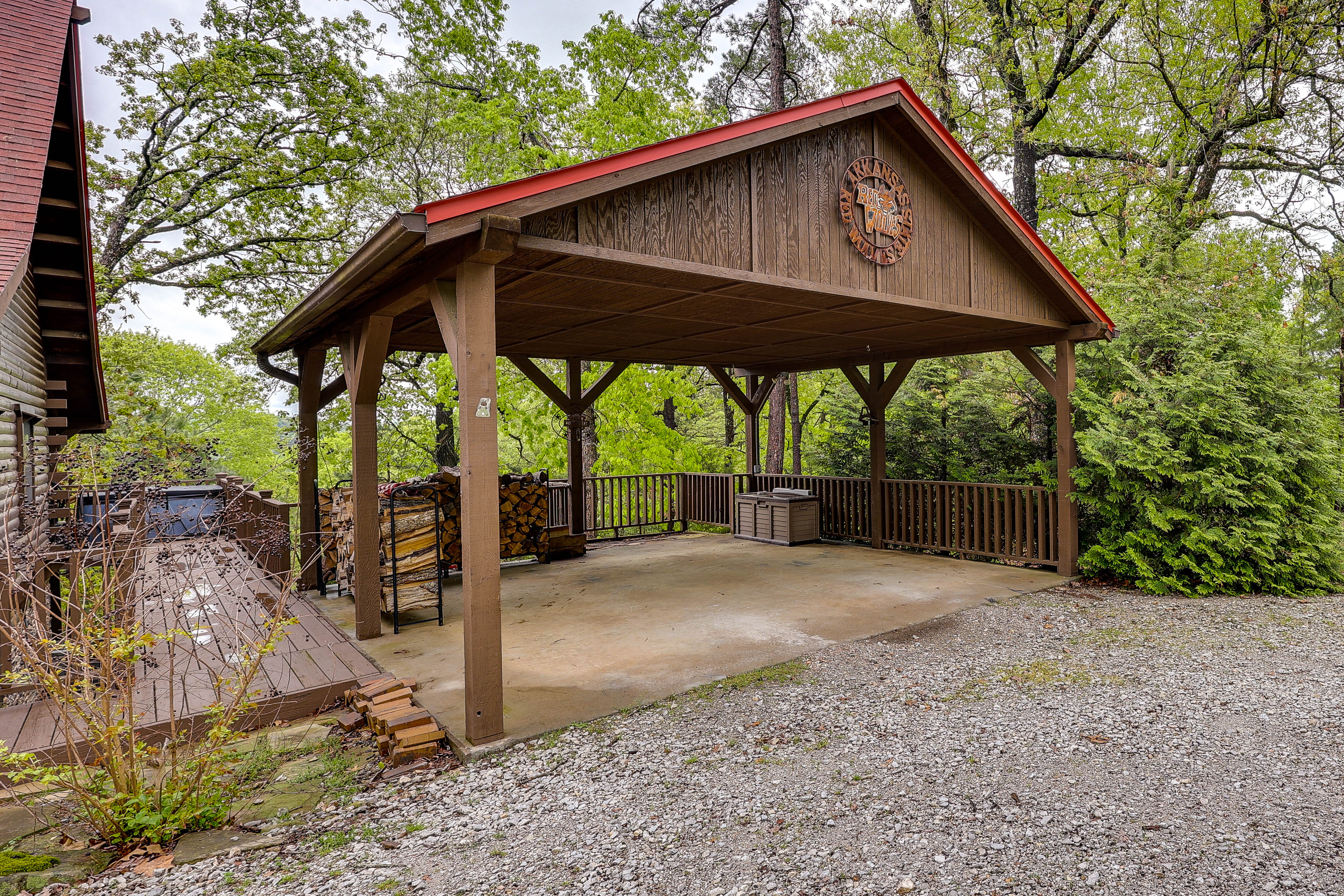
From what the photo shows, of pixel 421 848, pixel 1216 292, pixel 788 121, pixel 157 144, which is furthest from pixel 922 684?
pixel 157 144

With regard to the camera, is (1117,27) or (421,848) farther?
(1117,27)

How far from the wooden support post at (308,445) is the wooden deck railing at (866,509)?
11.9ft

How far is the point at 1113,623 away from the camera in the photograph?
538 cm

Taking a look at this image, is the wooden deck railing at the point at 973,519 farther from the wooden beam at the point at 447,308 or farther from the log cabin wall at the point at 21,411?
the log cabin wall at the point at 21,411

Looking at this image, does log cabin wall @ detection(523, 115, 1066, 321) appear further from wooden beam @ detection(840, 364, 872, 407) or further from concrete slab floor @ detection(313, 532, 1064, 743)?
wooden beam @ detection(840, 364, 872, 407)

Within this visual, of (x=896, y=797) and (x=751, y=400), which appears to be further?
(x=751, y=400)

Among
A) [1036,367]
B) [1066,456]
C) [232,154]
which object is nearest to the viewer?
[1066,456]

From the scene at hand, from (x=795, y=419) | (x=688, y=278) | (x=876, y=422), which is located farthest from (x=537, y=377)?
(x=795, y=419)

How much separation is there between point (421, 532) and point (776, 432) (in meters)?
8.87

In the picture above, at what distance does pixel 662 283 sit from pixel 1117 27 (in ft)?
47.0

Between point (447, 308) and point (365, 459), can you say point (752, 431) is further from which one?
point (447, 308)

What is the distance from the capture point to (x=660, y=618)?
5.76 meters

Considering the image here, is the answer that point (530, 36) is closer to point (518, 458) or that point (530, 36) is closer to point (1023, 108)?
point (1023, 108)

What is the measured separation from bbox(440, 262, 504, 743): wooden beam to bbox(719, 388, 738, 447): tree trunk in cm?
1695
